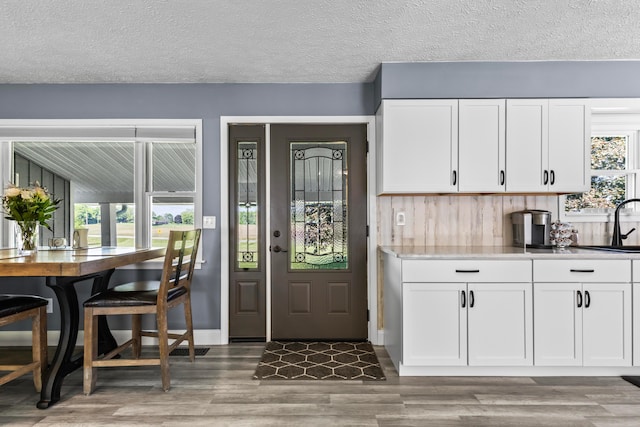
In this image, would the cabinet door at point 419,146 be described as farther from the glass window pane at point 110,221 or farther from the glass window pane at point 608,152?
the glass window pane at point 110,221

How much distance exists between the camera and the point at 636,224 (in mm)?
3465

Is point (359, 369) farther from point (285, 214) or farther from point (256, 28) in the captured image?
point (256, 28)

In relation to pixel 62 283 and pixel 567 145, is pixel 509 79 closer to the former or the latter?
pixel 567 145

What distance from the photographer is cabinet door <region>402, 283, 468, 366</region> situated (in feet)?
9.07

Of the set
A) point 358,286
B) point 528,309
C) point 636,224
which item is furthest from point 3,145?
point 636,224

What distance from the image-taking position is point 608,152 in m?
3.53

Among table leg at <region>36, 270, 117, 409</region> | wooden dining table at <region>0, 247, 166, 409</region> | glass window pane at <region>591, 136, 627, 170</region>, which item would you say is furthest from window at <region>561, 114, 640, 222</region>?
table leg at <region>36, 270, 117, 409</region>

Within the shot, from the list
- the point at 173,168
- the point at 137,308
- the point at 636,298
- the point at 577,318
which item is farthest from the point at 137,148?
the point at 636,298

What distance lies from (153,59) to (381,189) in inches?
82.0

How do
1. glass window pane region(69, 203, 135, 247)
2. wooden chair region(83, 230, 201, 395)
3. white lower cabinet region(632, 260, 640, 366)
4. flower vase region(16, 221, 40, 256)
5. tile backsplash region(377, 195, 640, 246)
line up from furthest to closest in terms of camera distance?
glass window pane region(69, 203, 135, 247)
tile backsplash region(377, 195, 640, 246)
flower vase region(16, 221, 40, 256)
white lower cabinet region(632, 260, 640, 366)
wooden chair region(83, 230, 201, 395)

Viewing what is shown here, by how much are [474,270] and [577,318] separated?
0.78 meters

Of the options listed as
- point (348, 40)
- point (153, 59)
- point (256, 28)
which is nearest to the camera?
point (256, 28)

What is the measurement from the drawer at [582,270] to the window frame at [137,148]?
109 inches

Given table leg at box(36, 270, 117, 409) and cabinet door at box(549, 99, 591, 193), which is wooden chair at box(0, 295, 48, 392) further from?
cabinet door at box(549, 99, 591, 193)
